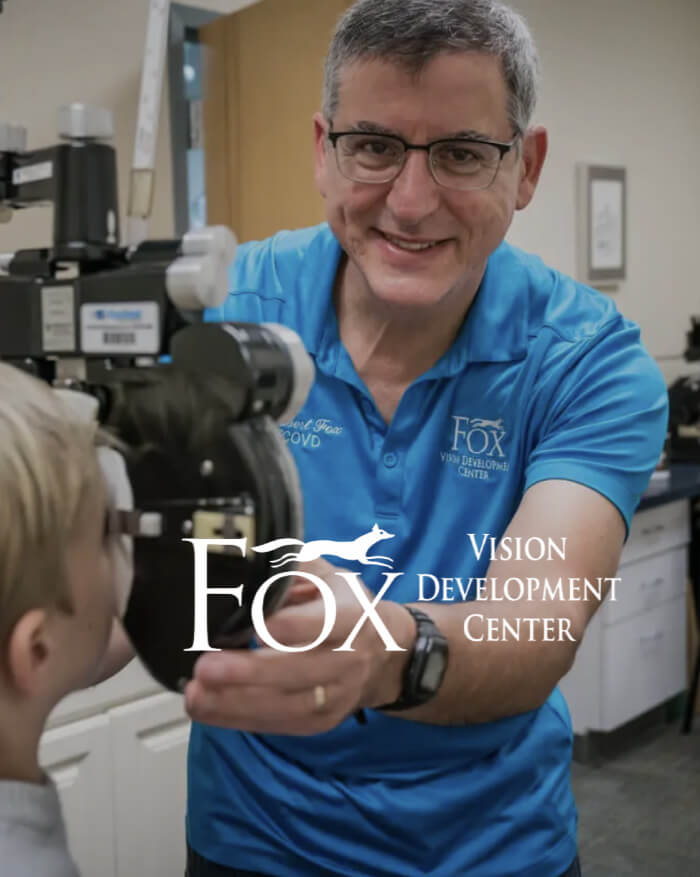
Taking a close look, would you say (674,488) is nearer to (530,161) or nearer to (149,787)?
(149,787)

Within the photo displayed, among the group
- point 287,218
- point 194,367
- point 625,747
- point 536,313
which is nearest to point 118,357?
point 194,367

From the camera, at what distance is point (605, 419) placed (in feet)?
3.62

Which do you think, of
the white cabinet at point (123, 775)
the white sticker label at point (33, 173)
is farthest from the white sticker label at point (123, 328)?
the white cabinet at point (123, 775)

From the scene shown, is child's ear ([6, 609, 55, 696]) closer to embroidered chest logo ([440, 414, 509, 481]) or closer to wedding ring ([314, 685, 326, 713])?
wedding ring ([314, 685, 326, 713])

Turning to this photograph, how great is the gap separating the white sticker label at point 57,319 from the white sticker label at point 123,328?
0.02m

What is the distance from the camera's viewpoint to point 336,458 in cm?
117

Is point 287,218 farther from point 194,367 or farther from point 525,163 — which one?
point 194,367

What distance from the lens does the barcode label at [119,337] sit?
672 millimetres

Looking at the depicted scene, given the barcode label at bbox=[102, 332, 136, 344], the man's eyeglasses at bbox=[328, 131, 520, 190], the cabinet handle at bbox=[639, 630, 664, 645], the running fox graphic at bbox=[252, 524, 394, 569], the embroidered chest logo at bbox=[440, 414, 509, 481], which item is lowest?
the cabinet handle at bbox=[639, 630, 664, 645]

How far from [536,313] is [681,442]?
2618 mm

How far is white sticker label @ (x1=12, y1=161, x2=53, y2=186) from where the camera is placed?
738 mm

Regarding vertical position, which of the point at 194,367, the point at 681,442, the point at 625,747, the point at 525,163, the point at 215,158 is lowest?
the point at 625,747

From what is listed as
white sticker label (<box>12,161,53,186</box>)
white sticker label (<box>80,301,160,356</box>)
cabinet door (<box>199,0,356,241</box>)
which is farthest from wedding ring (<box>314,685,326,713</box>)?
cabinet door (<box>199,0,356,241</box>)

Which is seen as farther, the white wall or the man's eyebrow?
A: the white wall
